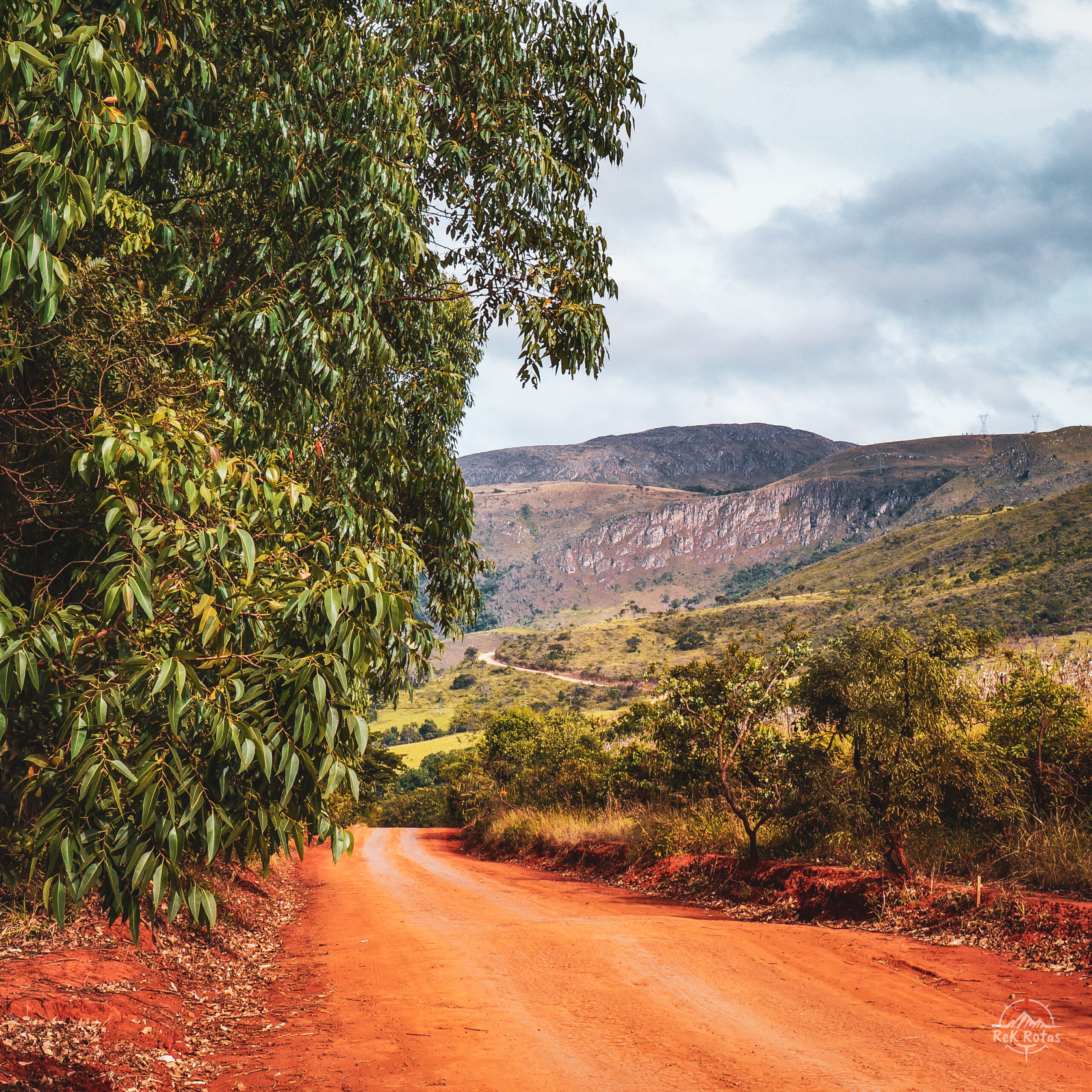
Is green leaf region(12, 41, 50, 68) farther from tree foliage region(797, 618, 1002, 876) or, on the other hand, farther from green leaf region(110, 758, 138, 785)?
tree foliage region(797, 618, 1002, 876)

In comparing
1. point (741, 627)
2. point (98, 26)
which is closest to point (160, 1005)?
point (98, 26)

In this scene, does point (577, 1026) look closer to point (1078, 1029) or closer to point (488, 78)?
point (1078, 1029)

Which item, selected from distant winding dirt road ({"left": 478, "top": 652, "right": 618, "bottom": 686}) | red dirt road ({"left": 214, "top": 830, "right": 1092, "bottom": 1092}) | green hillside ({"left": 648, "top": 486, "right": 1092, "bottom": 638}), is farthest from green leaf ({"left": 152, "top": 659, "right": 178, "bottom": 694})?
distant winding dirt road ({"left": 478, "top": 652, "right": 618, "bottom": 686})

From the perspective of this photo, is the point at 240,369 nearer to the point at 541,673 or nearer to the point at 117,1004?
the point at 117,1004

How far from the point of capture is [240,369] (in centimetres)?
625

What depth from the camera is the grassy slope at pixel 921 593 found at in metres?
56.9

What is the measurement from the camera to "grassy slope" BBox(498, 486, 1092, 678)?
56.9 meters

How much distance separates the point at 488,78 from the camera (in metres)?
7.29

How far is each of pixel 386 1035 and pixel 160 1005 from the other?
1781 mm

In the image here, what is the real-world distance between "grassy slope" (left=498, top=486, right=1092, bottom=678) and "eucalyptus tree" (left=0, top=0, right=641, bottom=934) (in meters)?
36.4

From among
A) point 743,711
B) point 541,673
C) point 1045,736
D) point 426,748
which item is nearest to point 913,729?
point 1045,736

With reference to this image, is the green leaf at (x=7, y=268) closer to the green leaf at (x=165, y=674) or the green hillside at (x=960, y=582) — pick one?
the green leaf at (x=165, y=674)

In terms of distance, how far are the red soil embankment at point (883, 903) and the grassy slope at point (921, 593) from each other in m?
30.1

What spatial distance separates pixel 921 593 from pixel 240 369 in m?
73.7
